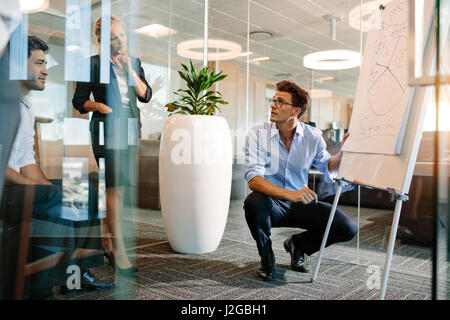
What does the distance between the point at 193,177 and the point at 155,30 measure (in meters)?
1.75

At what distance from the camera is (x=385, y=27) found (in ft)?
5.56

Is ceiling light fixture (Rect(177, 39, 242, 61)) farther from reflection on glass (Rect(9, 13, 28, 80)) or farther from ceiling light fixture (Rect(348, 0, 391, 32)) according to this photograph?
reflection on glass (Rect(9, 13, 28, 80))

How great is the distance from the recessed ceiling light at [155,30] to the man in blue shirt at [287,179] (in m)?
1.67

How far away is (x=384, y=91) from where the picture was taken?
157 cm

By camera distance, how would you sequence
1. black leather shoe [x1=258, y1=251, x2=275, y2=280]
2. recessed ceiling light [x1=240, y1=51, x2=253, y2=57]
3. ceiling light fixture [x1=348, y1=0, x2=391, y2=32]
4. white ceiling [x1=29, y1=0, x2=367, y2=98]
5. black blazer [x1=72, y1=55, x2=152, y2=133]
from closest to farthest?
black blazer [x1=72, y1=55, x2=152, y2=133] < black leather shoe [x1=258, y1=251, x2=275, y2=280] < ceiling light fixture [x1=348, y1=0, x2=391, y2=32] < white ceiling [x1=29, y1=0, x2=367, y2=98] < recessed ceiling light [x1=240, y1=51, x2=253, y2=57]

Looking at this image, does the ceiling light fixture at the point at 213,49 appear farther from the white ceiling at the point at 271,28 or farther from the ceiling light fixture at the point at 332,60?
the ceiling light fixture at the point at 332,60

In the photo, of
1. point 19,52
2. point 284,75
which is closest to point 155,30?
point 284,75

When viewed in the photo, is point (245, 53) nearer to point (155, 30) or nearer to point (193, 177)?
point (155, 30)

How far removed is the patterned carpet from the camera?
5.72ft

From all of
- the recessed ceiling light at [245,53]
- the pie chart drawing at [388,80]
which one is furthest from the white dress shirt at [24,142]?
the recessed ceiling light at [245,53]

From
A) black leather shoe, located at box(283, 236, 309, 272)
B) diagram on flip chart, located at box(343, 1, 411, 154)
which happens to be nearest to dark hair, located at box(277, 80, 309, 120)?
diagram on flip chart, located at box(343, 1, 411, 154)
